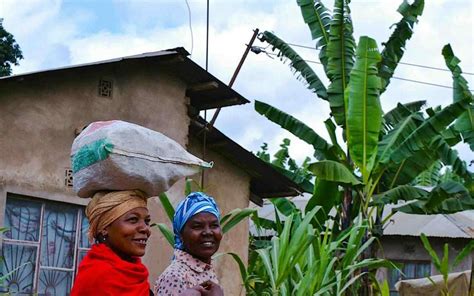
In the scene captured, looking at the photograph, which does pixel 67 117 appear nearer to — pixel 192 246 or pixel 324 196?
pixel 324 196

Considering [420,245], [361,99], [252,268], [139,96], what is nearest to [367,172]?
[361,99]

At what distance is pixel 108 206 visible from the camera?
282 centimetres

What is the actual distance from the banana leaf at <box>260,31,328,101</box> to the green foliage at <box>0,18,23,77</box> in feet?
30.3

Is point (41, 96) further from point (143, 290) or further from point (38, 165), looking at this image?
point (143, 290)

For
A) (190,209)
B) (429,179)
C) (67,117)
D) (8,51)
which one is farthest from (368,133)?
(8,51)

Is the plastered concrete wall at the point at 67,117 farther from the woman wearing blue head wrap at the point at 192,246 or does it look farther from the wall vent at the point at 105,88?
the woman wearing blue head wrap at the point at 192,246

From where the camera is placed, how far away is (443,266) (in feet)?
29.8

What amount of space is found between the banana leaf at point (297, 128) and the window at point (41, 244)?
3.14 m

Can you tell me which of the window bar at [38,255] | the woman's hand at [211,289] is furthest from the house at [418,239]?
the woman's hand at [211,289]

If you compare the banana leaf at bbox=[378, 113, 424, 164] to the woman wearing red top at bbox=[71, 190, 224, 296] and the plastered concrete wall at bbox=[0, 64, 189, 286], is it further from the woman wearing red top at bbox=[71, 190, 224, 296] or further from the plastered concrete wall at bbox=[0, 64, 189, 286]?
the woman wearing red top at bbox=[71, 190, 224, 296]

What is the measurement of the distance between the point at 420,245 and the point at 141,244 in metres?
14.5

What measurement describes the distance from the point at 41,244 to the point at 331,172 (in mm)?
3178

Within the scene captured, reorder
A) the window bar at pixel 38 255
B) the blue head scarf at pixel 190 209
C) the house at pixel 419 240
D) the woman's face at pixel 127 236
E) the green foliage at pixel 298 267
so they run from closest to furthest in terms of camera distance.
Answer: the woman's face at pixel 127 236 < the blue head scarf at pixel 190 209 < the green foliage at pixel 298 267 < the window bar at pixel 38 255 < the house at pixel 419 240

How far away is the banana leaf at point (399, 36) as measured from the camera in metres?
10.6
